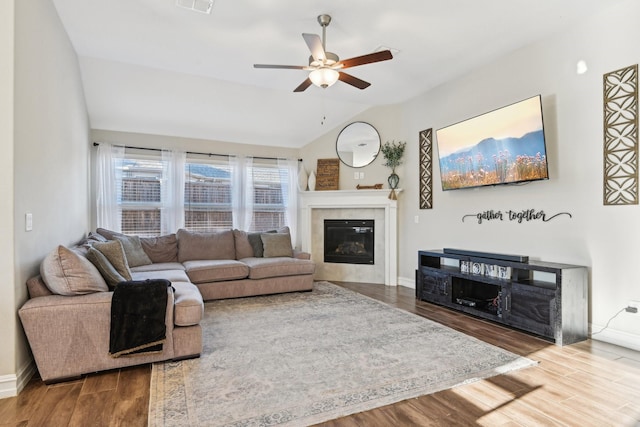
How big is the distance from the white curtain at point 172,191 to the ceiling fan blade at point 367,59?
3.53 m

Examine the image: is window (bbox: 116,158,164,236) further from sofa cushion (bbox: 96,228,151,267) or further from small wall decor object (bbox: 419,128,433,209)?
small wall decor object (bbox: 419,128,433,209)

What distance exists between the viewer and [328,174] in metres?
6.09

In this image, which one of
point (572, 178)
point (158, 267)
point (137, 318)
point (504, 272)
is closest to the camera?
point (137, 318)

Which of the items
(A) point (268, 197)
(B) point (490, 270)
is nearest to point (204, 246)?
(A) point (268, 197)

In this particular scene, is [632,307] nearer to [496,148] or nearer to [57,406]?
[496,148]

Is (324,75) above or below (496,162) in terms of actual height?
above

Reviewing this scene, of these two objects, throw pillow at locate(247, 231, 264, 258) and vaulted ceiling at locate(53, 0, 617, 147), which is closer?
vaulted ceiling at locate(53, 0, 617, 147)

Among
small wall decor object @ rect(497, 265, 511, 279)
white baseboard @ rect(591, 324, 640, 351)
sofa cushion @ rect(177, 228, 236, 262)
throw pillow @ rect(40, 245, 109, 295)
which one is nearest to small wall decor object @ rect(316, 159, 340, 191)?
sofa cushion @ rect(177, 228, 236, 262)

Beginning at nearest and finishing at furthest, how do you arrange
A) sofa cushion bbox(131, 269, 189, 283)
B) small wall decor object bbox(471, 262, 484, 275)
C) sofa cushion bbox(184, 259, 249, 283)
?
sofa cushion bbox(131, 269, 189, 283) → small wall decor object bbox(471, 262, 484, 275) → sofa cushion bbox(184, 259, 249, 283)

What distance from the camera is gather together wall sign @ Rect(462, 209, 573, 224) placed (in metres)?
3.51

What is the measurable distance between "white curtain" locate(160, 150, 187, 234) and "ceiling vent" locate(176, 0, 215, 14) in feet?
9.55

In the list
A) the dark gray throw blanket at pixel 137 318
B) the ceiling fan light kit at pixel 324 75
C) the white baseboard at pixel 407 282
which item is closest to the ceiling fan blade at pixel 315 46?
the ceiling fan light kit at pixel 324 75

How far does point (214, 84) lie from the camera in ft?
15.4

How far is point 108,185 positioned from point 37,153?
283cm
